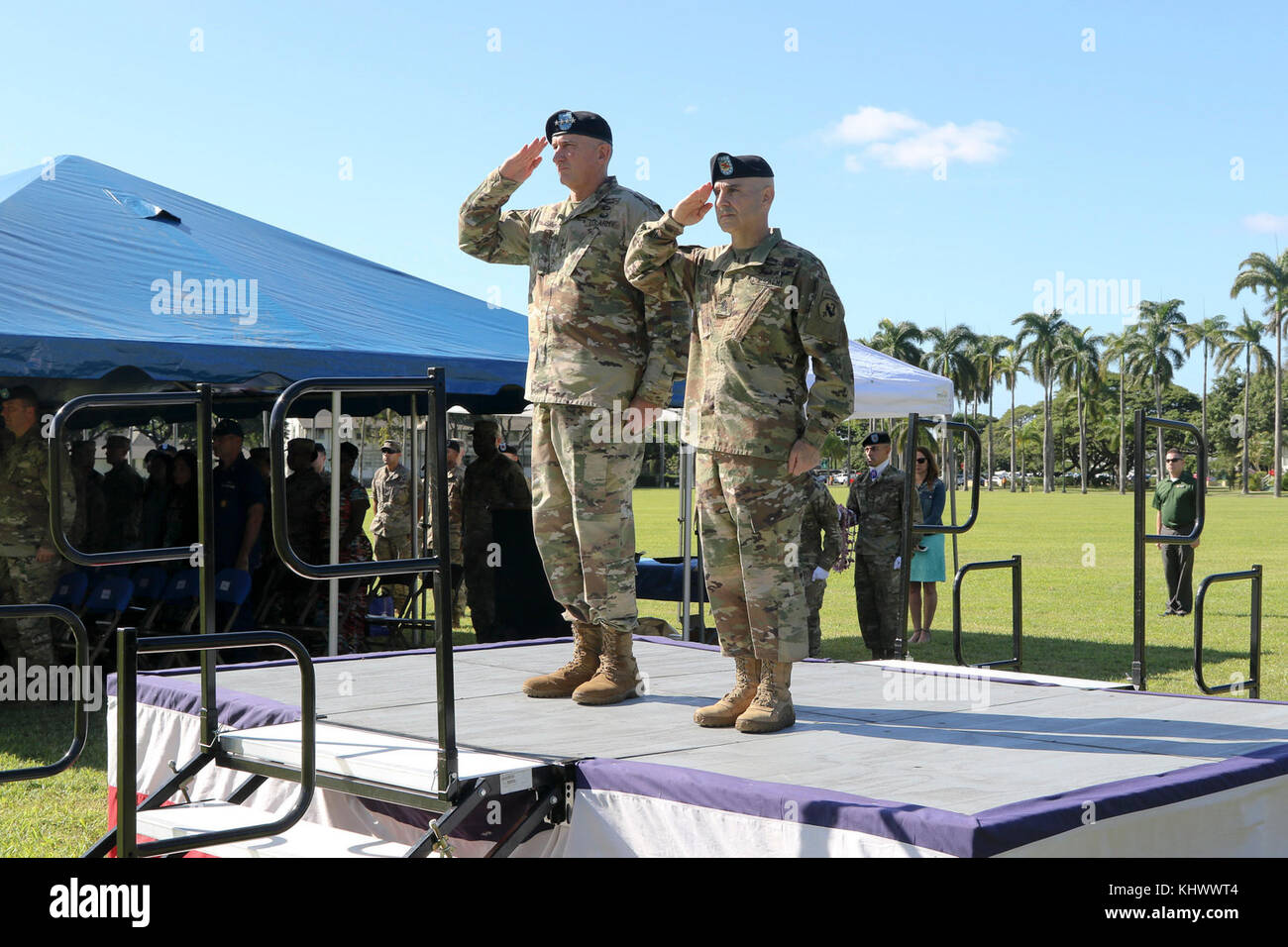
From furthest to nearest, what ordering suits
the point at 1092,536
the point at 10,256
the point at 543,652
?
the point at 1092,536
the point at 10,256
the point at 543,652

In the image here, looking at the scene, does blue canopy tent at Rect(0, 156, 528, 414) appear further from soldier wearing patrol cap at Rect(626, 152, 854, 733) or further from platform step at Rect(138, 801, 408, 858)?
soldier wearing patrol cap at Rect(626, 152, 854, 733)

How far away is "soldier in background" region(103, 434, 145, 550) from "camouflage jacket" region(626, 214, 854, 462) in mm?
6964

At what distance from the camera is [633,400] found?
4.73 m

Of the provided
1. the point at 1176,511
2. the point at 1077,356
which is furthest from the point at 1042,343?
the point at 1176,511

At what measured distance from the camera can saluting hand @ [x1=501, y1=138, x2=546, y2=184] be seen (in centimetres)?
484

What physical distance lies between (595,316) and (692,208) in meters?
0.63

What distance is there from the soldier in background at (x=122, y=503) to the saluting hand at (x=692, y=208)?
23.5 ft

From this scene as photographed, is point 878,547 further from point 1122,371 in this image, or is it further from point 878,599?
point 1122,371

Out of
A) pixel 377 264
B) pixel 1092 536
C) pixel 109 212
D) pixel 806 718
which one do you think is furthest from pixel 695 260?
pixel 1092 536

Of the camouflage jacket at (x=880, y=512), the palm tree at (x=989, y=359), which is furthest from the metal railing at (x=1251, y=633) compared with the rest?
the palm tree at (x=989, y=359)

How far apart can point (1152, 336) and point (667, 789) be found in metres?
81.7

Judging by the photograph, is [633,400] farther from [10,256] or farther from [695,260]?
[10,256]

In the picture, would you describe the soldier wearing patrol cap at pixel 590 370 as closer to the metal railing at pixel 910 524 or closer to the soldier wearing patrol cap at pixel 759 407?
the soldier wearing patrol cap at pixel 759 407

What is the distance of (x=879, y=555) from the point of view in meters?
10.7
